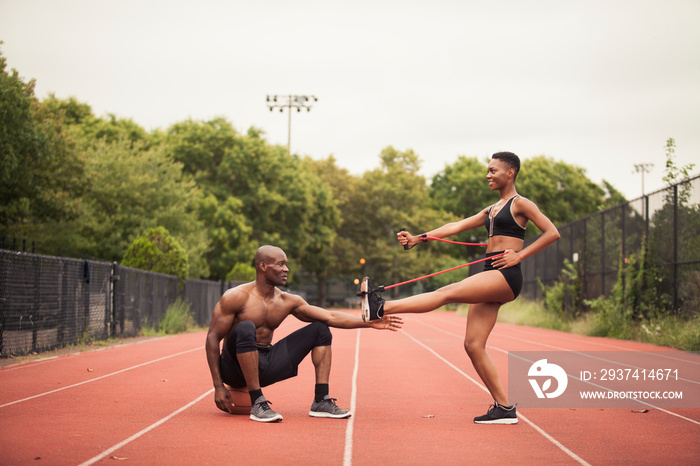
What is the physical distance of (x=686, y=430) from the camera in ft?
21.2

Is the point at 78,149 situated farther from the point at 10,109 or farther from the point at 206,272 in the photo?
the point at 206,272

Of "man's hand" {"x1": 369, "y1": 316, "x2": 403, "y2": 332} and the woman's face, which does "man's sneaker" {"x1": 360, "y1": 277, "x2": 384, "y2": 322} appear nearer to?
"man's hand" {"x1": 369, "y1": 316, "x2": 403, "y2": 332}

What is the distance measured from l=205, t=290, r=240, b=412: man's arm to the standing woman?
3.92ft

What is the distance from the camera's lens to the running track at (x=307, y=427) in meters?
5.27

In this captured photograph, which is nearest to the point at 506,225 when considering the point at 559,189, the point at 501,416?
the point at 501,416

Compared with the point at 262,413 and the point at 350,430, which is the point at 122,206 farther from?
the point at 350,430

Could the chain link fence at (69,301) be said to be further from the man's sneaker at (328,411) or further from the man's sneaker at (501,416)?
the man's sneaker at (501,416)

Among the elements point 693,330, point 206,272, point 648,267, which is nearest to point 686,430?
point 693,330

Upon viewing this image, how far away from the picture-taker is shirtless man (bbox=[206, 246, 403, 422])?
6438 mm

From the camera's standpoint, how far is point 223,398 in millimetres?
6625

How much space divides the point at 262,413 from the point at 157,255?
56.8 feet

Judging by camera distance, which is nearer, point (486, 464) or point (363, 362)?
point (486, 464)

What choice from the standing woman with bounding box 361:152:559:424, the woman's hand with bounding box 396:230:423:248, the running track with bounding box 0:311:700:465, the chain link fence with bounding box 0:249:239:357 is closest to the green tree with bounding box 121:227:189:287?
the chain link fence with bounding box 0:249:239:357

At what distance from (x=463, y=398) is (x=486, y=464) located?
11.6ft
